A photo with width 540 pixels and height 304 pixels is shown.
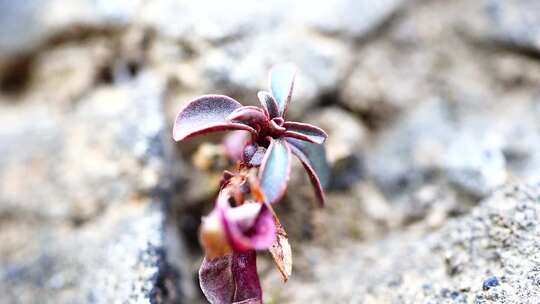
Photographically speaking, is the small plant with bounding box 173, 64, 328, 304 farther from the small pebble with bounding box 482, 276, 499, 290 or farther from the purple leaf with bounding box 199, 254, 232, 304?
the small pebble with bounding box 482, 276, 499, 290

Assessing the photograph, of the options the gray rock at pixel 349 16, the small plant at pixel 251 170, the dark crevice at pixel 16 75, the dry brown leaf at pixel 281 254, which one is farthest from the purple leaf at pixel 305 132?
the dark crevice at pixel 16 75

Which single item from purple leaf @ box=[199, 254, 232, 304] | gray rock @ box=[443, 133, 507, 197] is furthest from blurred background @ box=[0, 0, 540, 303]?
purple leaf @ box=[199, 254, 232, 304]

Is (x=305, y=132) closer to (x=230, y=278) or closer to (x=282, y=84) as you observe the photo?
(x=282, y=84)

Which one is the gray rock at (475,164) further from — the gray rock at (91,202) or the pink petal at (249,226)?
the gray rock at (91,202)

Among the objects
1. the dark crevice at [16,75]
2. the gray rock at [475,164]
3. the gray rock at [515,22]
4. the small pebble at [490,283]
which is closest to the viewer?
the small pebble at [490,283]

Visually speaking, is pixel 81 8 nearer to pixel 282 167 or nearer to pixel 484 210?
pixel 282 167

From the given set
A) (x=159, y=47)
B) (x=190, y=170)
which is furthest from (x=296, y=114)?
(x=159, y=47)
